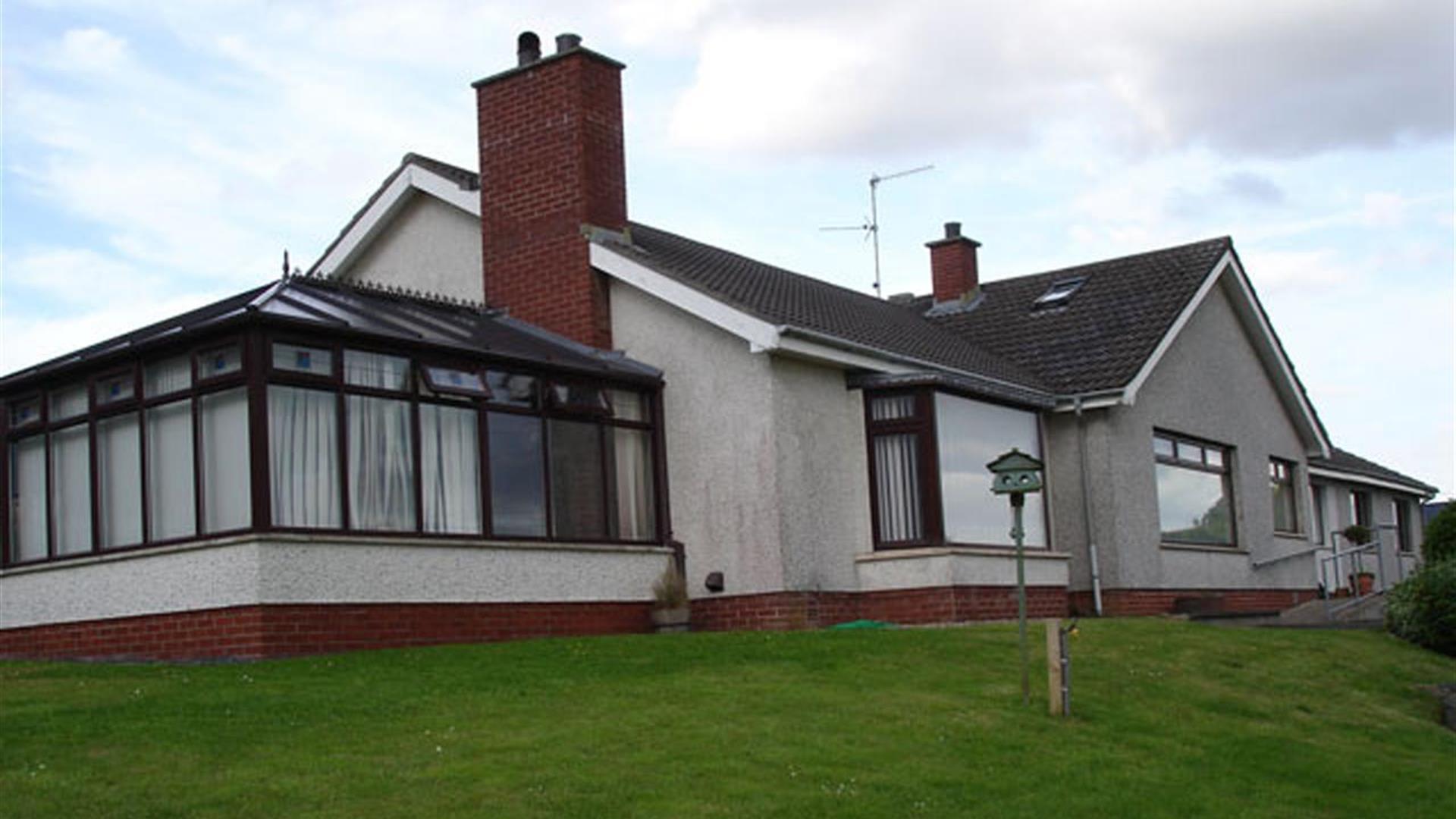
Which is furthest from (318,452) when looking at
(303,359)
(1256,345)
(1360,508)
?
(1360,508)

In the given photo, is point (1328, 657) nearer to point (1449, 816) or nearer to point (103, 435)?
point (1449, 816)

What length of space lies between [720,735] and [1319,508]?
83.7 ft

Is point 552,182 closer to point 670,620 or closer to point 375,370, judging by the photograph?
point 375,370

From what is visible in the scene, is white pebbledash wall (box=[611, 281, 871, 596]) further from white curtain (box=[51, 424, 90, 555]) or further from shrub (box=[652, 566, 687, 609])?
white curtain (box=[51, 424, 90, 555])

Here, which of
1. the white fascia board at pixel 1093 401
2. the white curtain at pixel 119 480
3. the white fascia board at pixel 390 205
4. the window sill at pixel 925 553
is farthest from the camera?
the white fascia board at pixel 1093 401

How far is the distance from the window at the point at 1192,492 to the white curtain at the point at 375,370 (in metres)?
12.4

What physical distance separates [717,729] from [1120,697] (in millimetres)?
4346

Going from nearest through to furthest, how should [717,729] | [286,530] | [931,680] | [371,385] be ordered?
[717,729], [931,680], [286,530], [371,385]

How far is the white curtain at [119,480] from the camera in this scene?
17.4 meters

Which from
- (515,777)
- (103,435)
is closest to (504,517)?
(103,435)

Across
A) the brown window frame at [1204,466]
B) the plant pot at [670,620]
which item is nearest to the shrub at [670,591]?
the plant pot at [670,620]

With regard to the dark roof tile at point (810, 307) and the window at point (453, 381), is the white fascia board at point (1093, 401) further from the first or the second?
the window at point (453, 381)

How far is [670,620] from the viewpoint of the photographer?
19.5 m

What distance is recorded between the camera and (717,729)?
11.7 metres
